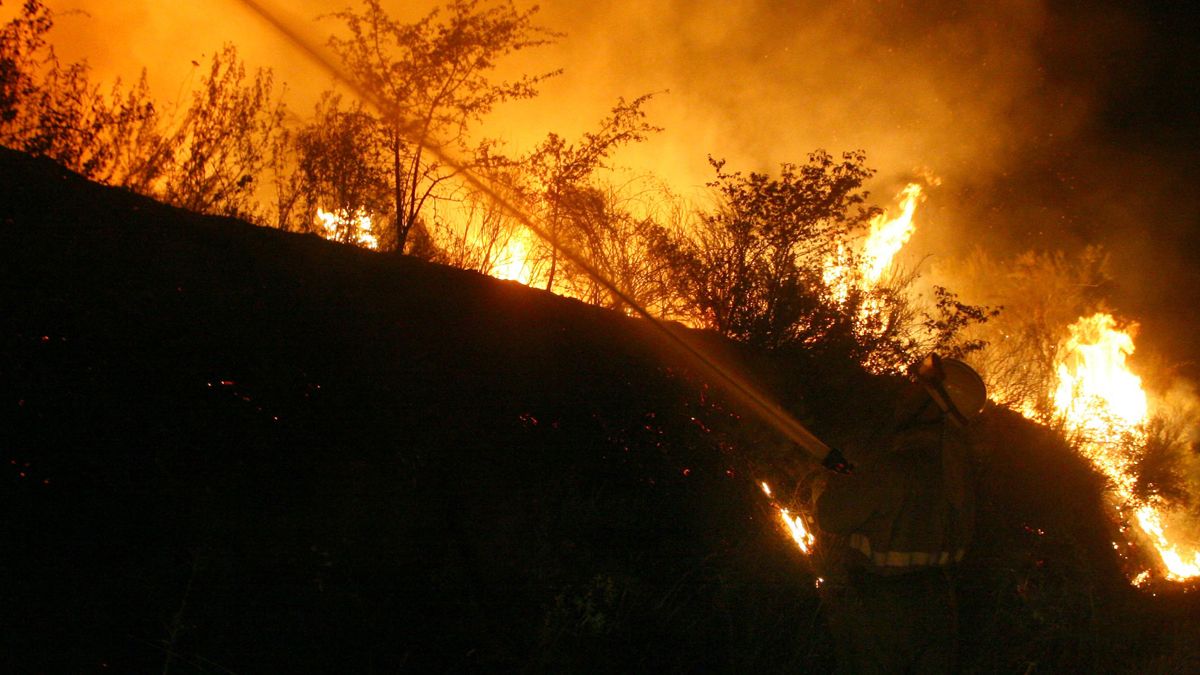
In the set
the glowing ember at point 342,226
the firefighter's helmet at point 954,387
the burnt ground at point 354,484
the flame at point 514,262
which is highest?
the flame at point 514,262

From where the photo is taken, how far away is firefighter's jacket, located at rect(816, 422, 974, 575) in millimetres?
3574

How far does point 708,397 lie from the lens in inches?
280

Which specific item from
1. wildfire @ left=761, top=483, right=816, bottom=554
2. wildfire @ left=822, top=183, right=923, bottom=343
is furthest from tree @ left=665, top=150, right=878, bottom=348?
wildfire @ left=761, top=483, right=816, bottom=554

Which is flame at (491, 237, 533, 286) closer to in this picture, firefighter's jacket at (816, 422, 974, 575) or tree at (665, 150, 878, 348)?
tree at (665, 150, 878, 348)

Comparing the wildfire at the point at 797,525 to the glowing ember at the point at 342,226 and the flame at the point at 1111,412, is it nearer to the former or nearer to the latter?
the glowing ember at the point at 342,226

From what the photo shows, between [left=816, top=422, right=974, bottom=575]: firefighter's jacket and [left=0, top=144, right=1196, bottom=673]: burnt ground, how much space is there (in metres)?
1.21

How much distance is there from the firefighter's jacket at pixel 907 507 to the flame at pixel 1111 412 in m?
10.3

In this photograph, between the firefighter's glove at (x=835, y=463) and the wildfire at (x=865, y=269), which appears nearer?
the firefighter's glove at (x=835, y=463)

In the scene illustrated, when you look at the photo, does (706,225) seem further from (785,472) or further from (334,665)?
(334,665)

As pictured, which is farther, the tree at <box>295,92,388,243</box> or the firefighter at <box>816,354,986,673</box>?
the tree at <box>295,92,388,243</box>

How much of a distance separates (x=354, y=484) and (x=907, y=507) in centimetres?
313

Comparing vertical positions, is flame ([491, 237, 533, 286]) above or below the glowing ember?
above

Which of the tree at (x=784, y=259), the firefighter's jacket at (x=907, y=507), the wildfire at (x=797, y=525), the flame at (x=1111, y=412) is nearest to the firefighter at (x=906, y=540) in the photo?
the firefighter's jacket at (x=907, y=507)

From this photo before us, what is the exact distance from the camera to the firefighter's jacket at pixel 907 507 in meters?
3.57
